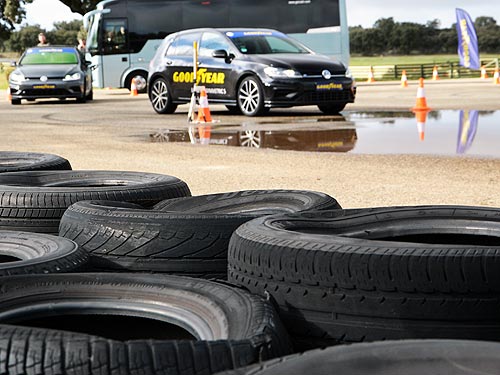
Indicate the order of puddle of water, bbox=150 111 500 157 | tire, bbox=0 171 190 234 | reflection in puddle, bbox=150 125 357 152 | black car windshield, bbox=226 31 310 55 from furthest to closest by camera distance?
1. black car windshield, bbox=226 31 310 55
2. reflection in puddle, bbox=150 125 357 152
3. puddle of water, bbox=150 111 500 157
4. tire, bbox=0 171 190 234

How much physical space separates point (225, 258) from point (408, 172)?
5801 mm

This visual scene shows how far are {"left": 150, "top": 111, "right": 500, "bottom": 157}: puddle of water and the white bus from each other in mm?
15141

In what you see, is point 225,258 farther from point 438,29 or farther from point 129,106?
point 438,29

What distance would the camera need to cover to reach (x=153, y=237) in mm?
3908

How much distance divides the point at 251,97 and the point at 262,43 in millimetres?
1517

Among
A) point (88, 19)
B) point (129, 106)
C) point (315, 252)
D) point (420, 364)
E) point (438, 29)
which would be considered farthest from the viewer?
point (438, 29)

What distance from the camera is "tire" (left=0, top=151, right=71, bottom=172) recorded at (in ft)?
20.3

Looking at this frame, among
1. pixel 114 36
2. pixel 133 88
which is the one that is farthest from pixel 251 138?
pixel 114 36

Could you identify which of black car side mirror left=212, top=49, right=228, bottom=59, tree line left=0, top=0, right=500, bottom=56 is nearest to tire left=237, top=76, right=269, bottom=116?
black car side mirror left=212, top=49, right=228, bottom=59

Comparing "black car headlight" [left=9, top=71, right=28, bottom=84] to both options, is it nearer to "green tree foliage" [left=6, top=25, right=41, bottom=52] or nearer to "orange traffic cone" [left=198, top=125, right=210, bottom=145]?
"orange traffic cone" [left=198, top=125, right=210, bottom=145]

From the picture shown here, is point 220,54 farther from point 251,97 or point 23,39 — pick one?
point 23,39

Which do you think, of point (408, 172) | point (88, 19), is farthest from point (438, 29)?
point (408, 172)

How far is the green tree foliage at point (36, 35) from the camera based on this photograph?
106 m

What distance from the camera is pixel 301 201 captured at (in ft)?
Result: 15.3
